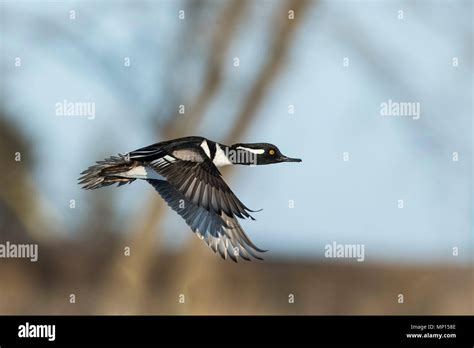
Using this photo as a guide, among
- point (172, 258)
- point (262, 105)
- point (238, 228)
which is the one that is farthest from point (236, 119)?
point (238, 228)

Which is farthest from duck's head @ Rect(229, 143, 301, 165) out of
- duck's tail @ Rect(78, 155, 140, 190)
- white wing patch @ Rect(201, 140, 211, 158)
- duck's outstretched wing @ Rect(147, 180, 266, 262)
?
duck's tail @ Rect(78, 155, 140, 190)

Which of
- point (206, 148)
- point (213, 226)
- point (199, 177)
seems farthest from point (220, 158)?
point (199, 177)

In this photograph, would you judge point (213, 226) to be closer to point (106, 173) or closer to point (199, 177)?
point (199, 177)

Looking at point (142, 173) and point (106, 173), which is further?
point (106, 173)

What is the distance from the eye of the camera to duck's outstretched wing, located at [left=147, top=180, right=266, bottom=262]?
638 centimetres

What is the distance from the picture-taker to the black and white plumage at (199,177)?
239 inches

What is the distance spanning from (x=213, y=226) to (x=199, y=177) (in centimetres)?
45

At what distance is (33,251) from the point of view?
26.7 feet

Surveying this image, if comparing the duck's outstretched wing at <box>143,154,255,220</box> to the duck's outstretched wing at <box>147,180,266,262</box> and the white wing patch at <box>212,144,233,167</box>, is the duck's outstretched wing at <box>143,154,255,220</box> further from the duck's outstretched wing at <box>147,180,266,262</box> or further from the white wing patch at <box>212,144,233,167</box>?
the white wing patch at <box>212,144,233,167</box>

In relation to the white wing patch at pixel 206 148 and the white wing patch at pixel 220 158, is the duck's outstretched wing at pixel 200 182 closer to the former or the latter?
the white wing patch at pixel 206 148

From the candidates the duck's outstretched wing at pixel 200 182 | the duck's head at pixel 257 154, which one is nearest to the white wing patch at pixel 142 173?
the duck's outstretched wing at pixel 200 182

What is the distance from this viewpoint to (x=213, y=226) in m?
6.48
